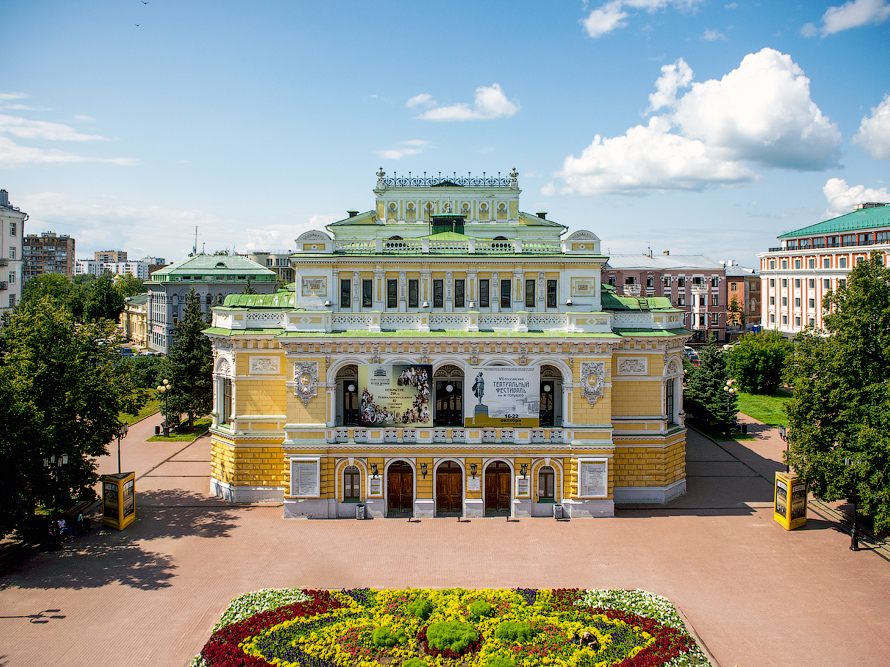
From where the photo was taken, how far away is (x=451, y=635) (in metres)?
19.3

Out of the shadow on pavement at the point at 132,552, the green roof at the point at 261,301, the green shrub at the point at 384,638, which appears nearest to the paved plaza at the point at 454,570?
the shadow on pavement at the point at 132,552

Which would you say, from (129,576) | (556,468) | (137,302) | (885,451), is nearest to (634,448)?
(556,468)

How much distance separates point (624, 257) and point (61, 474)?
266ft

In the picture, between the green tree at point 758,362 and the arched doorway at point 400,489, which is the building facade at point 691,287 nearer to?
the green tree at point 758,362

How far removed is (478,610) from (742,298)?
93407 mm

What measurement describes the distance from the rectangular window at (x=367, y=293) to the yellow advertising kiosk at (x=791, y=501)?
22725 mm

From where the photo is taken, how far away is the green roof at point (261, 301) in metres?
33.7

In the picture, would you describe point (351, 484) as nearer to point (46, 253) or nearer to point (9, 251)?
point (9, 251)

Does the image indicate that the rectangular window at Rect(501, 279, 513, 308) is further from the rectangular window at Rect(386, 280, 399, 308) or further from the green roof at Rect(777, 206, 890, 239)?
the green roof at Rect(777, 206, 890, 239)

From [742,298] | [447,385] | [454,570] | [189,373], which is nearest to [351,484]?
[447,385]

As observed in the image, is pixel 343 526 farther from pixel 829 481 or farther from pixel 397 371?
pixel 829 481

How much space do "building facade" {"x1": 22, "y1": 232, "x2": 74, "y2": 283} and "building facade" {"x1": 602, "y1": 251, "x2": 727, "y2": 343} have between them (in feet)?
509

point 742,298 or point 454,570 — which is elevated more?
point 742,298

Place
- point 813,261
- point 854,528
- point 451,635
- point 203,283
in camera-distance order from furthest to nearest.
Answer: point 203,283, point 813,261, point 854,528, point 451,635
